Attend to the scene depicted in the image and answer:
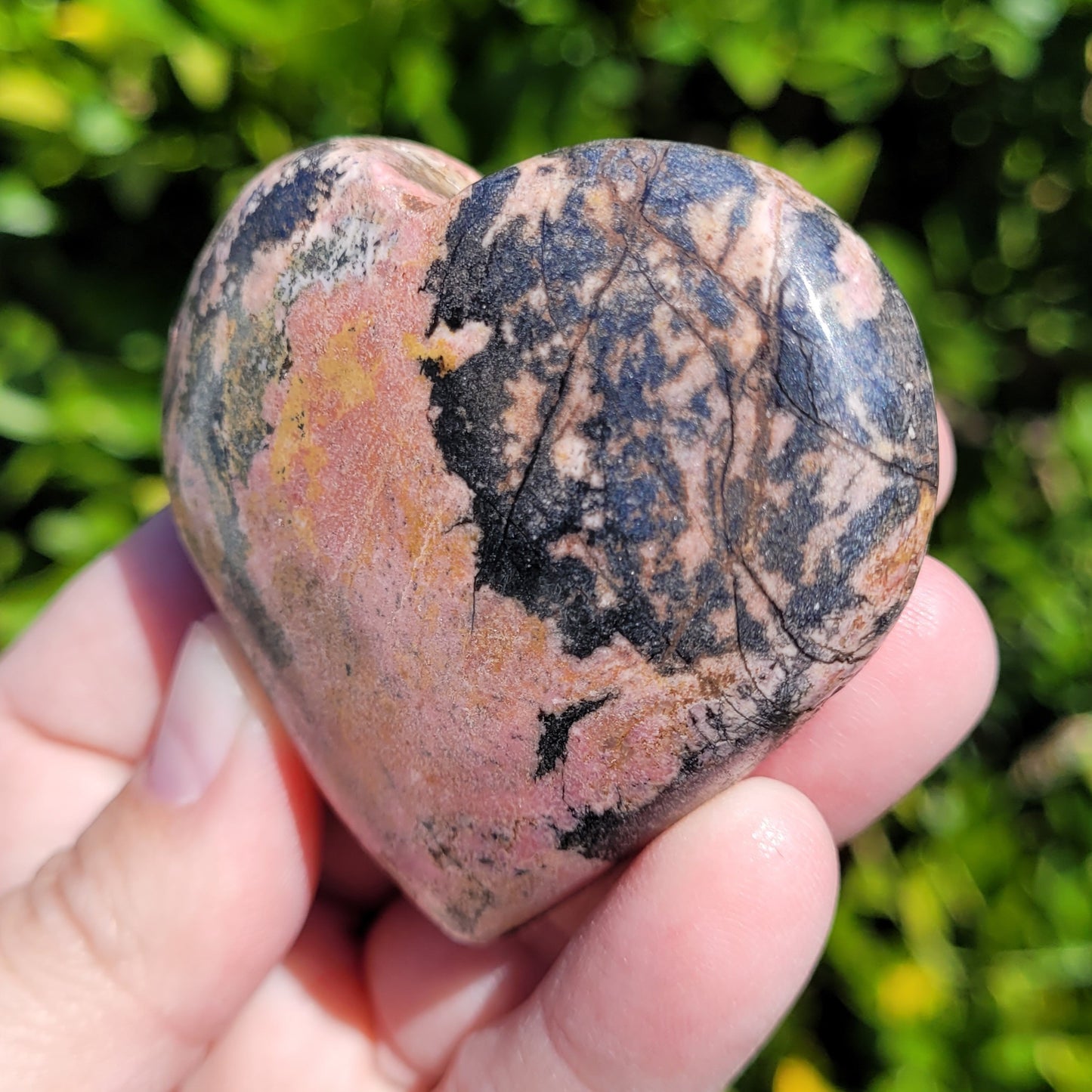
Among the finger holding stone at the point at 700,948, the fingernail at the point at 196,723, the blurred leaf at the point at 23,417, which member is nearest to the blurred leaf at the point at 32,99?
the blurred leaf at the point at 23,417

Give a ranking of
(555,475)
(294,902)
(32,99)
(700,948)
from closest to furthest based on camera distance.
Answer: (555,475)
(700,948)
(294,902)
(32,99)

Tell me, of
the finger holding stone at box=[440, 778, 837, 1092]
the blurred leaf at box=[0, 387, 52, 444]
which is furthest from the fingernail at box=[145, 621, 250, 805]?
the blurred leaf at box=[0, 387, 52, 444]

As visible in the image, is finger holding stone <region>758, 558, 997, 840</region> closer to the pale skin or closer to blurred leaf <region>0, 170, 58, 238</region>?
the pale skin

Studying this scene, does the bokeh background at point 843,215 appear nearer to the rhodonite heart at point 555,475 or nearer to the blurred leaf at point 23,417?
the blurred leaf at point 23,417

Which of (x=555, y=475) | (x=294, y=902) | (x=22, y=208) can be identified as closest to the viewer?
(x=555, y=475)

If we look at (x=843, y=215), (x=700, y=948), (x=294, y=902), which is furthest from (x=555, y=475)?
(x=843, y=215)

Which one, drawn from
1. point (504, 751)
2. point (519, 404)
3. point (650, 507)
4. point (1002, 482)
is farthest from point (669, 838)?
point (1002, 482)

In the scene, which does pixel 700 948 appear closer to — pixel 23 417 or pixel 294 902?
pixel 294 902
